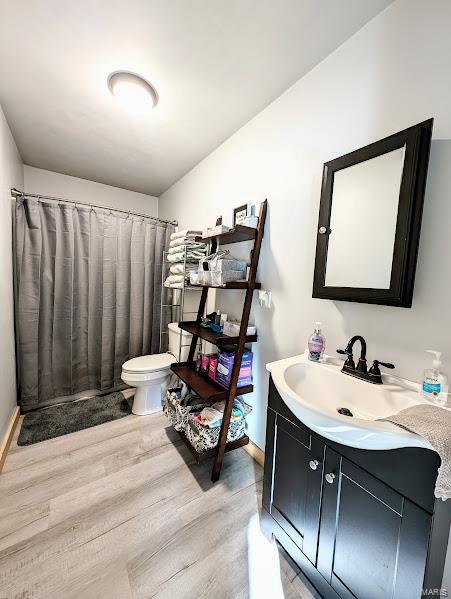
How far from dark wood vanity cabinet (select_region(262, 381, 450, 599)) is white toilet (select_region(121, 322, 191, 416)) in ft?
4.17

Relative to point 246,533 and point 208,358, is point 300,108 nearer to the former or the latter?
point 208,358

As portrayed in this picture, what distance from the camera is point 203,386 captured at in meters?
1.58

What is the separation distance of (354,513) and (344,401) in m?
0.36

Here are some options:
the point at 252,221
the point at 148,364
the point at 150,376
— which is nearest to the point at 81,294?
the point at 148,364

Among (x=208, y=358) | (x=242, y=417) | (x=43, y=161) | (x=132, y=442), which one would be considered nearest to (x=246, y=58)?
(x=208, y=358)

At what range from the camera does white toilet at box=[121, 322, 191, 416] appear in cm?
202

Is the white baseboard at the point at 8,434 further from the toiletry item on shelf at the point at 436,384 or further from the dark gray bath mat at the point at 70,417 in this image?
the toiletry item on shelf at the point at 436,384

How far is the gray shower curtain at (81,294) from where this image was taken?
2.04 metres

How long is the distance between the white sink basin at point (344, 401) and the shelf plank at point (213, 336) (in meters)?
0.44

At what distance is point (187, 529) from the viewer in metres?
1.17

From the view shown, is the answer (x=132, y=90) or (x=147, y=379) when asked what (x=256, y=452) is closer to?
(x=147, y=379)

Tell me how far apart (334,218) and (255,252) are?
1.61ft

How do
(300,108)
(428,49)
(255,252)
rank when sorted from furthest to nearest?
Answer: (255,252), (300,108), (428,49)

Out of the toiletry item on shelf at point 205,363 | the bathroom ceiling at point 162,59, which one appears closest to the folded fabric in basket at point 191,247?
the bathroom ceiling at point 162,59
